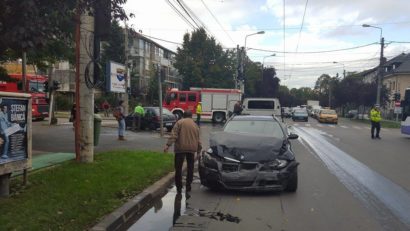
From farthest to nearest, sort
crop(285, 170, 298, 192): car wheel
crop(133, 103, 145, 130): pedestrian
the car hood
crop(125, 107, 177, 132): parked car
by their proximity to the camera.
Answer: crop(125, 107, 177, 132): parked car
crop(133, 103, 145, 130): pedestrian
crop(285, 170, 298, 192): car wheel
the car hood

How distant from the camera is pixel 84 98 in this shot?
11320 millimetres

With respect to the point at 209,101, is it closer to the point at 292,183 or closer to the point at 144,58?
the point at 292,183

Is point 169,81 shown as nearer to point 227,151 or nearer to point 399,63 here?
point 399,63

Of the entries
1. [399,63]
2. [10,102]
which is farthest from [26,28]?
[399,63]

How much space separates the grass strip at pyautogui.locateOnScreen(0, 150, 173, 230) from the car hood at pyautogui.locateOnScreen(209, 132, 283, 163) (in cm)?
166

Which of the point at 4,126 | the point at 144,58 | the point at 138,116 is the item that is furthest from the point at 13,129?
the point at 144,58

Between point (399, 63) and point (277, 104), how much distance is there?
6063 cm

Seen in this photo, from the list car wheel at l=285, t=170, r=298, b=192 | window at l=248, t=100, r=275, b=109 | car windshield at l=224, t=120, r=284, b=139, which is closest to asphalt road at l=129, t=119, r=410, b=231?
car wheel at l=285, t=170, r=298, b=192

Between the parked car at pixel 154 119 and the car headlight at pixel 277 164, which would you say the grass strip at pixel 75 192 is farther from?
the parked car at pixel 154 119

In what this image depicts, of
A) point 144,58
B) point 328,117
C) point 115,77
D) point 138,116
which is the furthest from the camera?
point 144,58

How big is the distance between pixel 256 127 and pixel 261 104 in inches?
644

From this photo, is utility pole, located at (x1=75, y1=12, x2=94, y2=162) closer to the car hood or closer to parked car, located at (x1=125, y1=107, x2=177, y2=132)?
the car hood

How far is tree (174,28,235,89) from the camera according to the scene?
242 ft

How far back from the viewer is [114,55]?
6309cm
